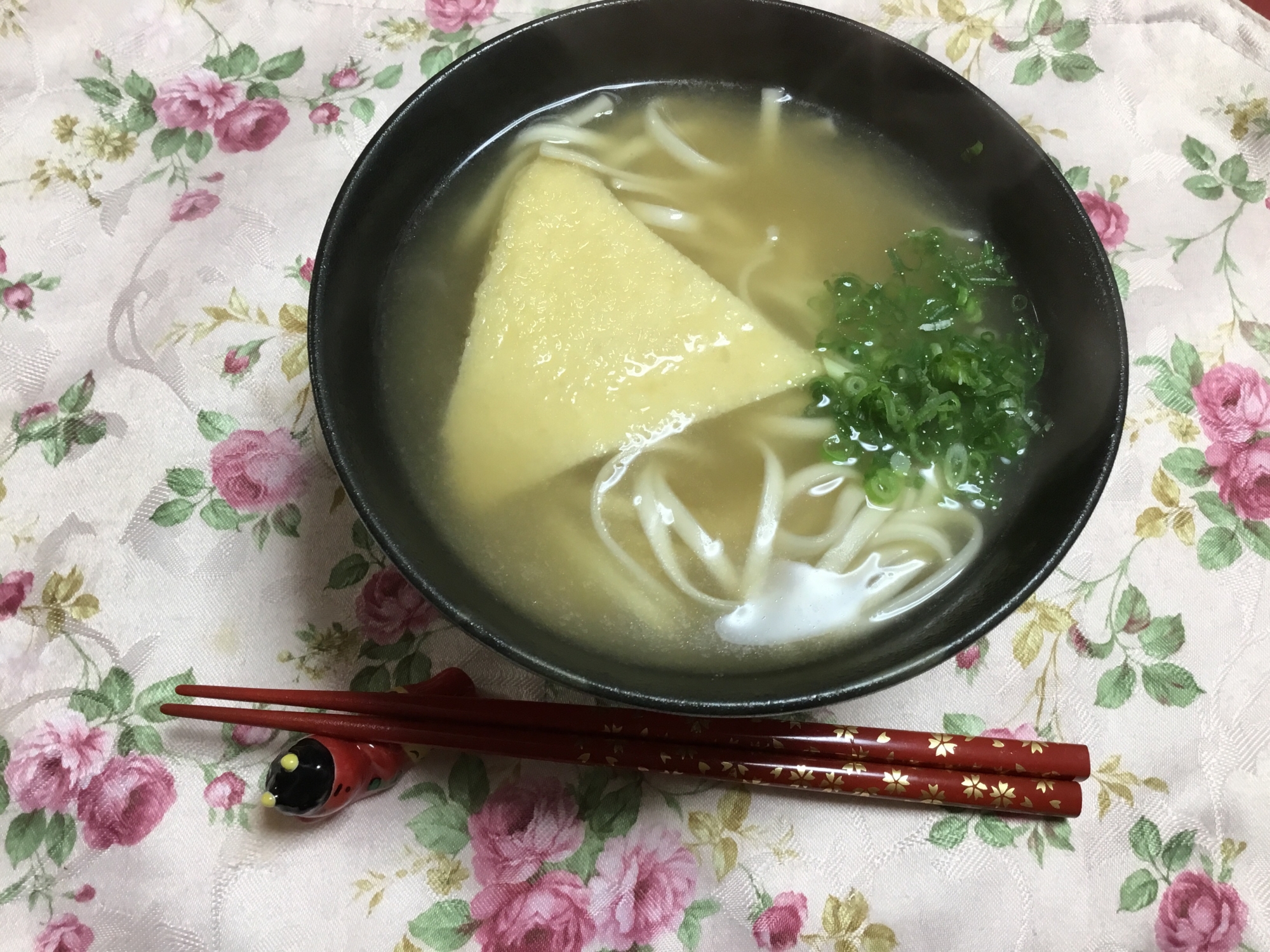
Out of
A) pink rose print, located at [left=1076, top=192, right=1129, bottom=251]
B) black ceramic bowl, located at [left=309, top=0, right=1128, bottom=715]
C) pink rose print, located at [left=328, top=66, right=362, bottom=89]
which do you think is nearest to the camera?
black ceramic bowl, located at [left=309, top=0, right=1128, bottom=715]

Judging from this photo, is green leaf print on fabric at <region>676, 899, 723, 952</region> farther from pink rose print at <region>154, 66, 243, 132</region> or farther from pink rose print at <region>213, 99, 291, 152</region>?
pink rose print at <region>154, 66, 243, 132</region>

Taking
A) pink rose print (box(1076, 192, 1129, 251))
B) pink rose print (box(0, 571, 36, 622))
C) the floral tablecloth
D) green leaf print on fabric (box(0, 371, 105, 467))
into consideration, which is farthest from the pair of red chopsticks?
pink rose print (box(1076, 192, 1129, 251))

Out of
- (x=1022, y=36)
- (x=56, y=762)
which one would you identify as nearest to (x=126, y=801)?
(x=56, y=762)

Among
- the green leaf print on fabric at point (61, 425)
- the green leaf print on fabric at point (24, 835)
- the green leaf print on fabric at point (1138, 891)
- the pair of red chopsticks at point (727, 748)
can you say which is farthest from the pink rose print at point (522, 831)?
the green leaf print on fabric at point (61, 425)

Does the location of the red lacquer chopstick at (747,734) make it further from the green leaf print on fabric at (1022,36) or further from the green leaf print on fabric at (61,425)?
the green leaf print on fabric at (1022,36)

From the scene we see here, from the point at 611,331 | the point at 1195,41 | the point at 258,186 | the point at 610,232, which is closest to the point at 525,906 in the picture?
the point at 611,331

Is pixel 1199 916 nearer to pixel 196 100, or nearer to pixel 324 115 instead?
pixel 324 115
